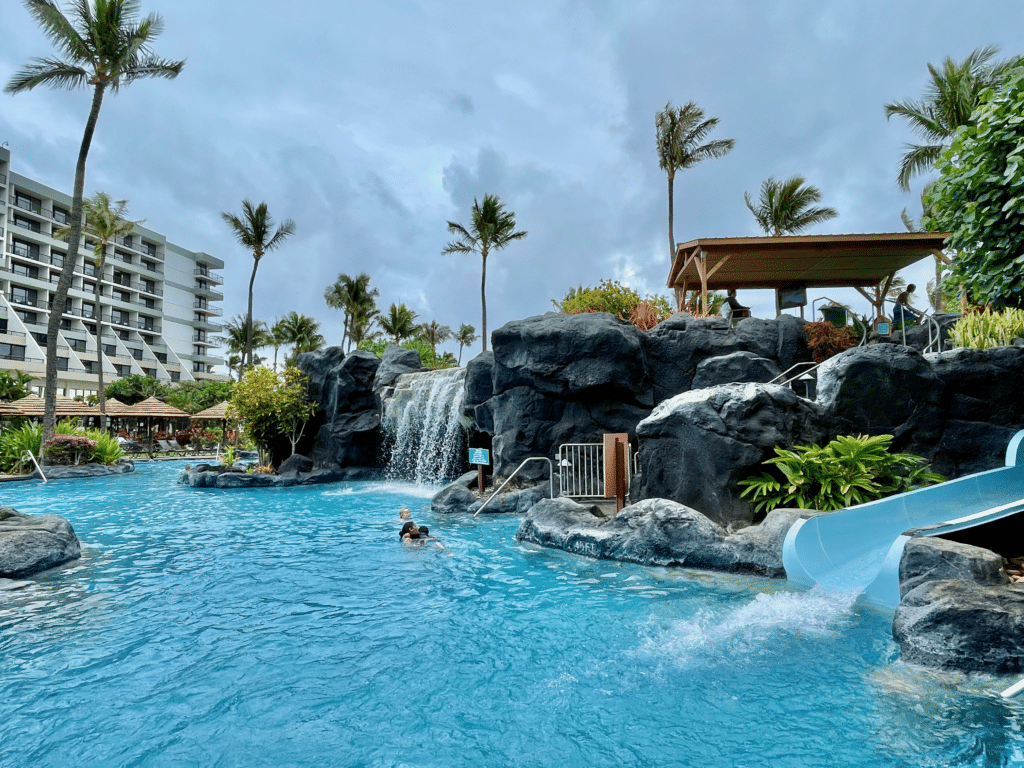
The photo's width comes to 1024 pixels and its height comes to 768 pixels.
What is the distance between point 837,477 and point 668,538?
2691mm

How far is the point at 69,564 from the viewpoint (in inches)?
362

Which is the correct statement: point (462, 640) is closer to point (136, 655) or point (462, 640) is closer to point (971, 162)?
point (136, 655)

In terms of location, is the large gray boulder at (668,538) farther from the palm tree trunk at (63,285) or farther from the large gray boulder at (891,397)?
the palm tree trunk at (63,285)

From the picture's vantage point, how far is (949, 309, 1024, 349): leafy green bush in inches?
415

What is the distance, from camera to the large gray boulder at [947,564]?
539cm

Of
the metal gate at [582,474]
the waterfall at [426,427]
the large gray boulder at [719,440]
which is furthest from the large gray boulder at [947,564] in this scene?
the waterfall at [426,427]

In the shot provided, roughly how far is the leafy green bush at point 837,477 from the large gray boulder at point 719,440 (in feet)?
0.93

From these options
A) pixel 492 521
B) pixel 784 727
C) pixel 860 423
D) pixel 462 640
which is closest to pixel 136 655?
pixel 462 640

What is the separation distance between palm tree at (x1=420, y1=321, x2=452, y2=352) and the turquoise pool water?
55.3 metres

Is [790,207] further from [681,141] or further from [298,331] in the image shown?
[298,331]

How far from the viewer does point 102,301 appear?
64312 millimetres

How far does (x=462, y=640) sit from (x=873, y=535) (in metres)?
5.27

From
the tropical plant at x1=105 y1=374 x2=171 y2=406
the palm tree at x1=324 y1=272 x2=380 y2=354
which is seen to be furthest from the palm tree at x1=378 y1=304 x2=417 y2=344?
the tropical plant at x1=105 y1=374 x2=171 y2=406

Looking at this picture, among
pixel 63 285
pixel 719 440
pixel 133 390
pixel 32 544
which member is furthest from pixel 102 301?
pixel 719 440
